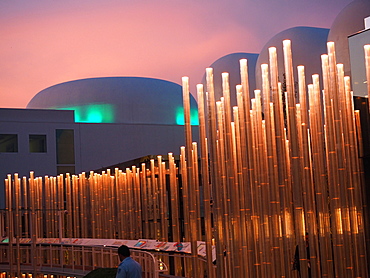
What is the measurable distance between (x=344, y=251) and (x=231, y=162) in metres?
2.33

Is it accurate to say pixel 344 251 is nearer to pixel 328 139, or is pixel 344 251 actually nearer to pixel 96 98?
pixel 328 139

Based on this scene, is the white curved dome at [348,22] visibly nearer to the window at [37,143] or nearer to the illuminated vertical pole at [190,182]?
the illuminated vertical pole at [190,182]

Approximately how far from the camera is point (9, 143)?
1153 inches

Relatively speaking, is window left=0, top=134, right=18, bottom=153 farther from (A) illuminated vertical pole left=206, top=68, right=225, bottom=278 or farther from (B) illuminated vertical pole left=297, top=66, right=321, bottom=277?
(B) illuminated vertical pole left=297, top=66, right=321, bottom=277

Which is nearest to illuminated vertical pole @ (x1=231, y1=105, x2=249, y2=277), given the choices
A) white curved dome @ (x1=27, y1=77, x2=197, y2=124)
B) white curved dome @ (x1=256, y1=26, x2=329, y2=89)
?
white curved dome @ (x1=256, y1=26, x2=329, y2=89)

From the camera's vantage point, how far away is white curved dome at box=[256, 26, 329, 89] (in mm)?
25109

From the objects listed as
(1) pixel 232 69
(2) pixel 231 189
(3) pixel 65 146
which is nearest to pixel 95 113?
(3) pixel 65 146

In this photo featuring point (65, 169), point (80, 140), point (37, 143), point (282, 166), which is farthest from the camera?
point (80, 140)

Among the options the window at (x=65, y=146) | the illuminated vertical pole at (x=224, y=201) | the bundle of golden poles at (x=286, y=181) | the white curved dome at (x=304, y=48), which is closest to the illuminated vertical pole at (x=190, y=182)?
the bundle of golden poles at (x=286, y=181)

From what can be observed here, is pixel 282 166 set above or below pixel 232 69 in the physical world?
below

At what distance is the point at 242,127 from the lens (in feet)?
33.0

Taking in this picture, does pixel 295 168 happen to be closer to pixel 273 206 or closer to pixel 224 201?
pixel 273 206

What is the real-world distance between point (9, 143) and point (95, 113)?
5.77 meters

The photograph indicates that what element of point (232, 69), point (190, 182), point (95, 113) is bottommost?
point (190, 182)
